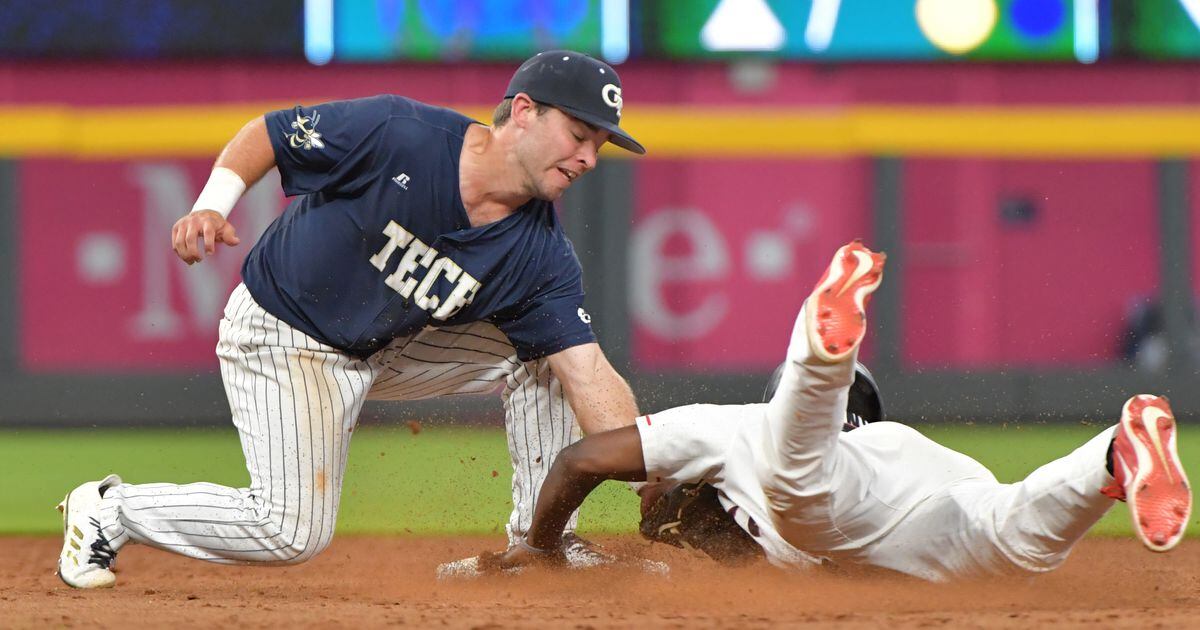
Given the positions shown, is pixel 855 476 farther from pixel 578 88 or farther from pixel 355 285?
pixel 355 285

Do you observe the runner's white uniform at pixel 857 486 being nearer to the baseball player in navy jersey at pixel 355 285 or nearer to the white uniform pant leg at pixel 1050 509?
the white uniform pant leg at pixel 1050 509

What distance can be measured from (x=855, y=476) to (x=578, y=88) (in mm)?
967

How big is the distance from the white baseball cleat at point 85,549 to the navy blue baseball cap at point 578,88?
1.26 meters

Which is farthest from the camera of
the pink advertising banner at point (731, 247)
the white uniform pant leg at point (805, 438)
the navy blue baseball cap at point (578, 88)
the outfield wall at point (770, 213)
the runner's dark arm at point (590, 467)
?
the pink advertising banner at point (731, 247)

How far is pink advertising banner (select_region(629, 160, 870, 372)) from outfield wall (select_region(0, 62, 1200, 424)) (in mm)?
11

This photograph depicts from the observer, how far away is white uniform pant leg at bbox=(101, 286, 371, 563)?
118 inches

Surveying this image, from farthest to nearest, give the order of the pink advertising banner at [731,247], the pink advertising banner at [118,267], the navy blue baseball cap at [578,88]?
the pink advertising banner at [731,247] → the pink advertising banner at [118,267] → the navy blue baseball cap at [578,88]

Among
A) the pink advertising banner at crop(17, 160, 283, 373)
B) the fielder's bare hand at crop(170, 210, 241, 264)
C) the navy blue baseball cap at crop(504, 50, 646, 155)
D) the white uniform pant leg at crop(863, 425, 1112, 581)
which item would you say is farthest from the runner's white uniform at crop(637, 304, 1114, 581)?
the pink advertising banner at crop(17, 160, 283, 373)

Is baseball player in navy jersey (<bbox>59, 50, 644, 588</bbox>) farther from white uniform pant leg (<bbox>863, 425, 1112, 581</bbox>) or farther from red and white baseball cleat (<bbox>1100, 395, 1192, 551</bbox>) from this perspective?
red and white baseball cleat (<bbox>1100, 395, 1192, 551</bbox>)

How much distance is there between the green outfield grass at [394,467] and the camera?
4.37m

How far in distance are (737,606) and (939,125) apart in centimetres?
459

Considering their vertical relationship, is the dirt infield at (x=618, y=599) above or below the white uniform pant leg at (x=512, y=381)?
below

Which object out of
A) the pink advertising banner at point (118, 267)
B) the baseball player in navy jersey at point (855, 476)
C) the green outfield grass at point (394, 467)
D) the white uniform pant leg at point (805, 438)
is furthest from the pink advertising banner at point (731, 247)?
the white uniform pant leg at point (805, 438)

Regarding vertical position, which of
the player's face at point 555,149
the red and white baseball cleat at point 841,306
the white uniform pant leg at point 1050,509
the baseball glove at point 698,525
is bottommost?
the baseball glove at point 698,525
